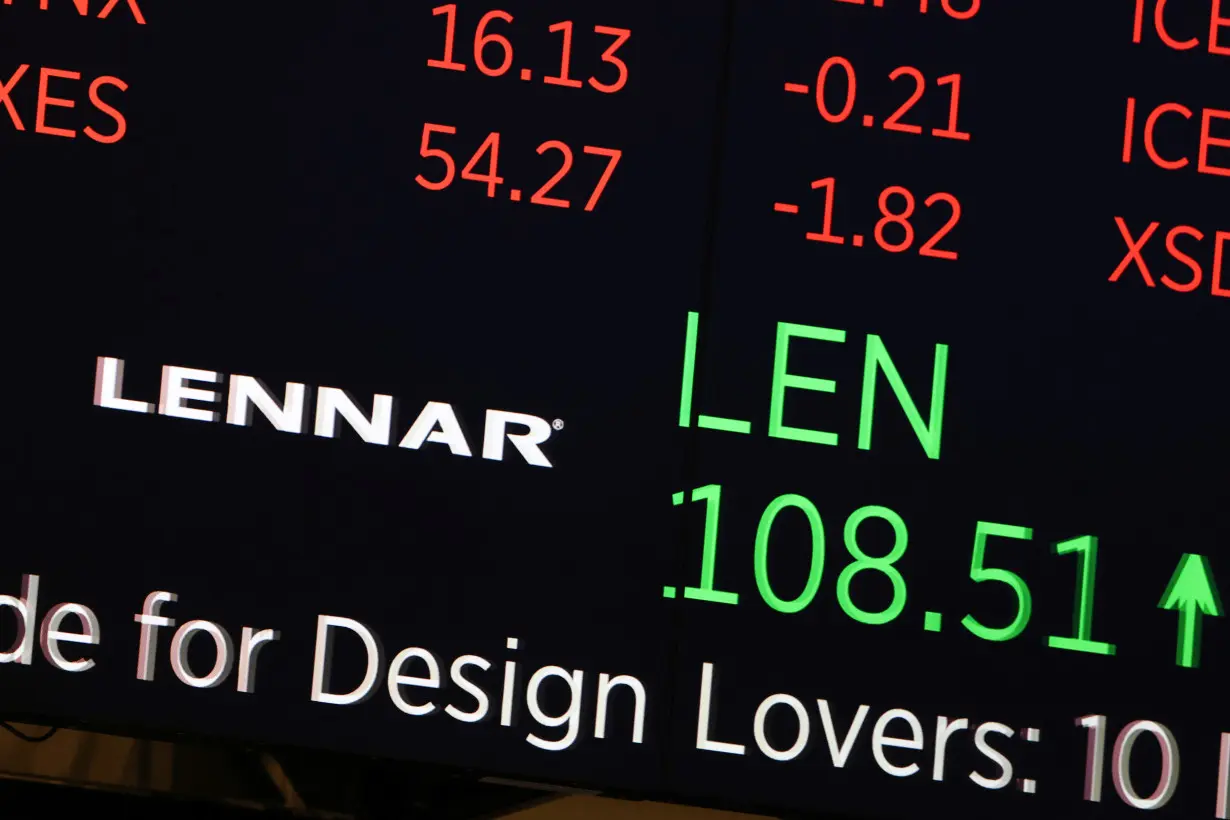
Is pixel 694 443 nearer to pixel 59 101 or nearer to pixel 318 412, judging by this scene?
pixel 318 412

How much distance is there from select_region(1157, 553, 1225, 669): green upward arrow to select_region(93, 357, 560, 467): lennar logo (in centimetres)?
91

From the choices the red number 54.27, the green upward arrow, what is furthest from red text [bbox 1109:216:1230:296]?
the red number 54.27

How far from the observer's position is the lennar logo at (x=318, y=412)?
2.92 m

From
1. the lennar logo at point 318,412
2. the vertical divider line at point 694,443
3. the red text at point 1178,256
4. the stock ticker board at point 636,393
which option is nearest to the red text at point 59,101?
the stock ticker board at point 636,393

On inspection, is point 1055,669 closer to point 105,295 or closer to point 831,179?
point 831,179

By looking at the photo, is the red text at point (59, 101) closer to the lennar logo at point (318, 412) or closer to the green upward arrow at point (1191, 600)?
the lennar logo at point (318, 412)

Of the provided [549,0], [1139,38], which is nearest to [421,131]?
[549,0]

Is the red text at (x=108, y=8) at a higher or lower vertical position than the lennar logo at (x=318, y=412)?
higher

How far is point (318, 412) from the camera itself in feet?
9.65

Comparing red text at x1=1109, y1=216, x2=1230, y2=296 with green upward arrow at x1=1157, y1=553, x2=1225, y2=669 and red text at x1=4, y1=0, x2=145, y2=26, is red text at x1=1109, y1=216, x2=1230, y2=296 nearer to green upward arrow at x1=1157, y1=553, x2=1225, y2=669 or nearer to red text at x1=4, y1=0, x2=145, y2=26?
green upward arrow at x1=1157, y1=553, x2=1225, y2=669

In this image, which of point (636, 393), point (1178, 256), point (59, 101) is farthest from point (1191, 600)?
point (59, 101)

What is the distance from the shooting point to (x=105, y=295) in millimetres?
2945

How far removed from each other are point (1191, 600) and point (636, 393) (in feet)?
2.76

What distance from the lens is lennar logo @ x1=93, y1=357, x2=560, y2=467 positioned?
9.57 ft
